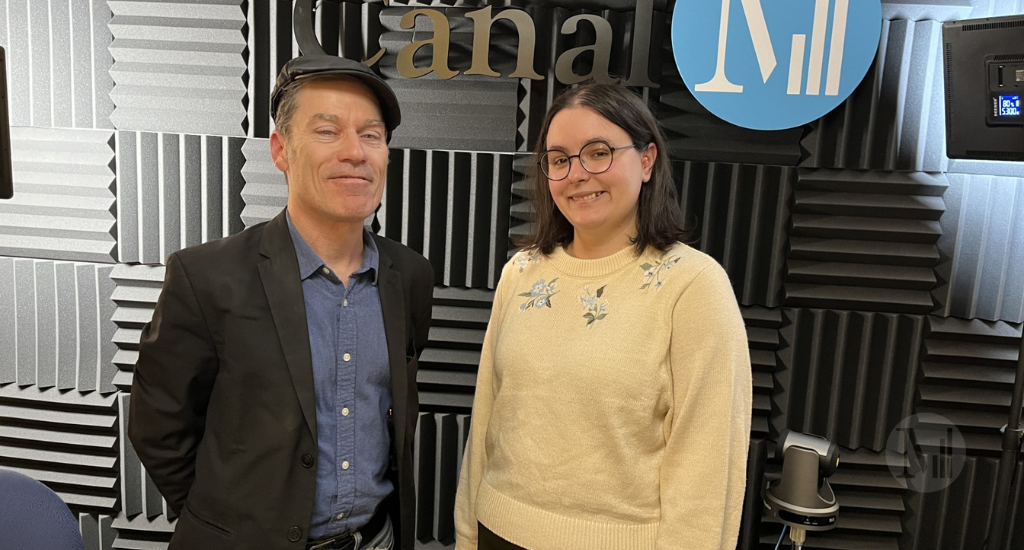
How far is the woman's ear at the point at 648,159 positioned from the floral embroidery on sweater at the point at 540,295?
1.10ft

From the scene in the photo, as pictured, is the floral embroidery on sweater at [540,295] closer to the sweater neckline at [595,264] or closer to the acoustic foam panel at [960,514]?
the sweater neckline at [595,264]

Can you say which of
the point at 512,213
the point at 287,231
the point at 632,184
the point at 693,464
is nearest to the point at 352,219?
the point at 287,231

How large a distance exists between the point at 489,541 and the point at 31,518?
0.93 meters

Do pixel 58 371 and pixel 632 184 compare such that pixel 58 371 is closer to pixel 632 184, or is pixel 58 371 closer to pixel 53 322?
pixel 53 322

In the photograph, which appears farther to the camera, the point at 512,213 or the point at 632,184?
the point at 512,213

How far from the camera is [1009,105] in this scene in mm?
2271

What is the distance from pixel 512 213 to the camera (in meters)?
2.69

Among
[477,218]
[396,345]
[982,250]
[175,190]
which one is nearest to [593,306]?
[396,345]

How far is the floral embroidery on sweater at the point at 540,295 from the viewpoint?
162cm

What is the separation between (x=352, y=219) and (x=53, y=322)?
206 cm

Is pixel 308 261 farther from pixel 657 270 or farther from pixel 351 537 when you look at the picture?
pixel 657 270

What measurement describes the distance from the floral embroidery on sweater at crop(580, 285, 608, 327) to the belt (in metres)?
0.70

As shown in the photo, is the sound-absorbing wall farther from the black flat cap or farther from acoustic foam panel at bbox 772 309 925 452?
the black flat cap

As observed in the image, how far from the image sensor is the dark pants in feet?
5.10
